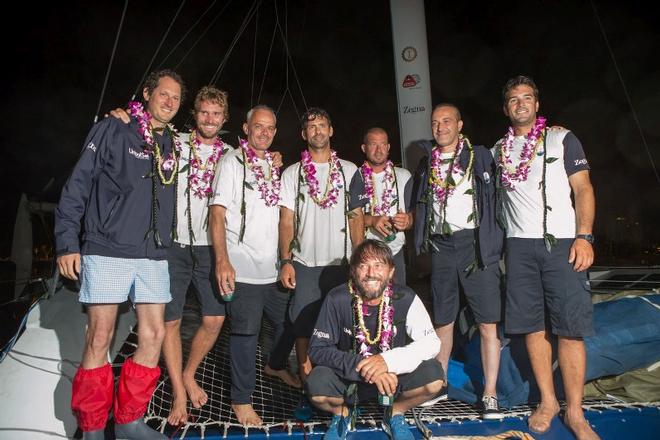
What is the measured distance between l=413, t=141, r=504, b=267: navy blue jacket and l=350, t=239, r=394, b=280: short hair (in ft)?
1.80

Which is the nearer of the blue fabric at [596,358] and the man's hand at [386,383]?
the man's hand at [386,383]

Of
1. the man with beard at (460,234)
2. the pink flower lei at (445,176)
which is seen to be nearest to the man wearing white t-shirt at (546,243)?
the man with beard at (460,234)

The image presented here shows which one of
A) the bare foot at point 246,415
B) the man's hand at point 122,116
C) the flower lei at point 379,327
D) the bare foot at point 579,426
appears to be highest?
the man's hand at point 122,116

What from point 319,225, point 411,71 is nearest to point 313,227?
point 319,225

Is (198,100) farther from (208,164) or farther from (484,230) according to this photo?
(484,230)

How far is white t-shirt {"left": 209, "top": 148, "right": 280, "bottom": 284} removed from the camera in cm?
272

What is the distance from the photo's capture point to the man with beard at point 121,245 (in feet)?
6.80

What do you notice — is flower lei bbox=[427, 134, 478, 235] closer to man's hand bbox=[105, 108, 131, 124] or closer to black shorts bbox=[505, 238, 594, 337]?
black shorts bbox=[505, 238, 594, 337]

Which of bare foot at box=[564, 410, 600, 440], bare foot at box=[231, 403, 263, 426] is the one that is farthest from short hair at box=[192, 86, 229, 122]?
bare foot at box=[564, 410, 600, 440]

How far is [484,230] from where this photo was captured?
109 inches

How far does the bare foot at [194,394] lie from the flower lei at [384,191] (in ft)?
5.57

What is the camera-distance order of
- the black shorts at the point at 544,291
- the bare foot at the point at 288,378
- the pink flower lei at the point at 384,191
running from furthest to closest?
the pink flower lei at the point at 384,191 → the bare foot at the point at 288,378 → the black shorts at the point at 544,291

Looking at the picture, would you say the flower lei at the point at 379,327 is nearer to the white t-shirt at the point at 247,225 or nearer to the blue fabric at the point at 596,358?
the white t-shirt at the point at 247,225

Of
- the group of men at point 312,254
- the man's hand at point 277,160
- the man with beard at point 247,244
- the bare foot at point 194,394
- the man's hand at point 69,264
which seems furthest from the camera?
the man's hand at point 277,160
